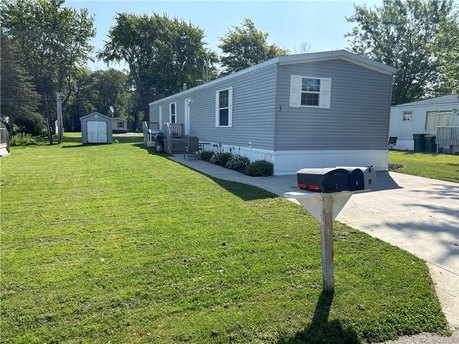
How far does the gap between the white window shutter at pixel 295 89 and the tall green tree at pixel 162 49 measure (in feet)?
96.9

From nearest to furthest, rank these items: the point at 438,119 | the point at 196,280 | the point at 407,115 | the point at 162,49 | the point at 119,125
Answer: the point at 196,280
the point at 438,119
the point at 407,115
the point at 162,49
the point at 119,125

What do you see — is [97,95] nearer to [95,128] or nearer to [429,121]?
[95,128]

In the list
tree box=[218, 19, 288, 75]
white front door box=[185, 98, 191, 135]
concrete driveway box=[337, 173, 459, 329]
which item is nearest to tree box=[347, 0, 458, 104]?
tree box=[218, 19, 288, 75]

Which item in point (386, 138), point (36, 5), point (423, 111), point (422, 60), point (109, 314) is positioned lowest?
point (109, 314)

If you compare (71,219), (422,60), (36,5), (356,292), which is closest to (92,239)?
(71,219)

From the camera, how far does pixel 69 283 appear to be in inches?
114

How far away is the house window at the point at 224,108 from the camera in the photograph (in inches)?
468

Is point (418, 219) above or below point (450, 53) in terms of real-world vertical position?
below

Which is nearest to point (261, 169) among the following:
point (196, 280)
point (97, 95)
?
point (196, 280)

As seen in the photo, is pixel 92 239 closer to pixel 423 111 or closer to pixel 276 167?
pixel 276 167

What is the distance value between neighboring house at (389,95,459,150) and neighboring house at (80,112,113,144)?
18952mm

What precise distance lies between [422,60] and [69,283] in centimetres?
3219

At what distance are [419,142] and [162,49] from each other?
28042 millimetres

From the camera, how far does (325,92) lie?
9438mm
